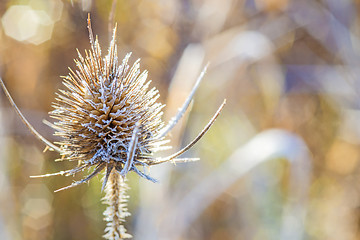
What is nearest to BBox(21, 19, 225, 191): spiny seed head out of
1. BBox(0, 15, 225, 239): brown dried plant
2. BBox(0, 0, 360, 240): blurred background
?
BBox(0, 15, 225, 239): brown dried plant

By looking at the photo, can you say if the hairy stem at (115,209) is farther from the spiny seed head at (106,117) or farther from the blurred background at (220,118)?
the blurred background at (220,118)

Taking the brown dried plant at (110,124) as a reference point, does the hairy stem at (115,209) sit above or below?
below

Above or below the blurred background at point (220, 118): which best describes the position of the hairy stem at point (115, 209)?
below

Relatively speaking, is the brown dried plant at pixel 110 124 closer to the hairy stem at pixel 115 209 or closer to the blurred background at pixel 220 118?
the hairy stem at pixel 115 209

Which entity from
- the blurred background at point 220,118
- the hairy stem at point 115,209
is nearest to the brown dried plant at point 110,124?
the hairy stem at point 115,209

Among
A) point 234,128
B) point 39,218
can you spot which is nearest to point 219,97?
point 234,128

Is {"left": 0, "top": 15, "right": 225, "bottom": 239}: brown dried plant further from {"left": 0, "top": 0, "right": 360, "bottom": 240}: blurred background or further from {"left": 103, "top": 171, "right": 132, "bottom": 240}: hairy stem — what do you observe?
{"left": 0, "top": 0, "right": 360, "bottom": 240}: blurred background

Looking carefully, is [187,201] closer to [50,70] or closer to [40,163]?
[40,163]

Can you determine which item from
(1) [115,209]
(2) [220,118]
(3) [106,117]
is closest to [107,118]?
(3) [106,117]

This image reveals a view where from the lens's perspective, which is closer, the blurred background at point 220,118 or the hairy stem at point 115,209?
the hairy stem at point 115,209
